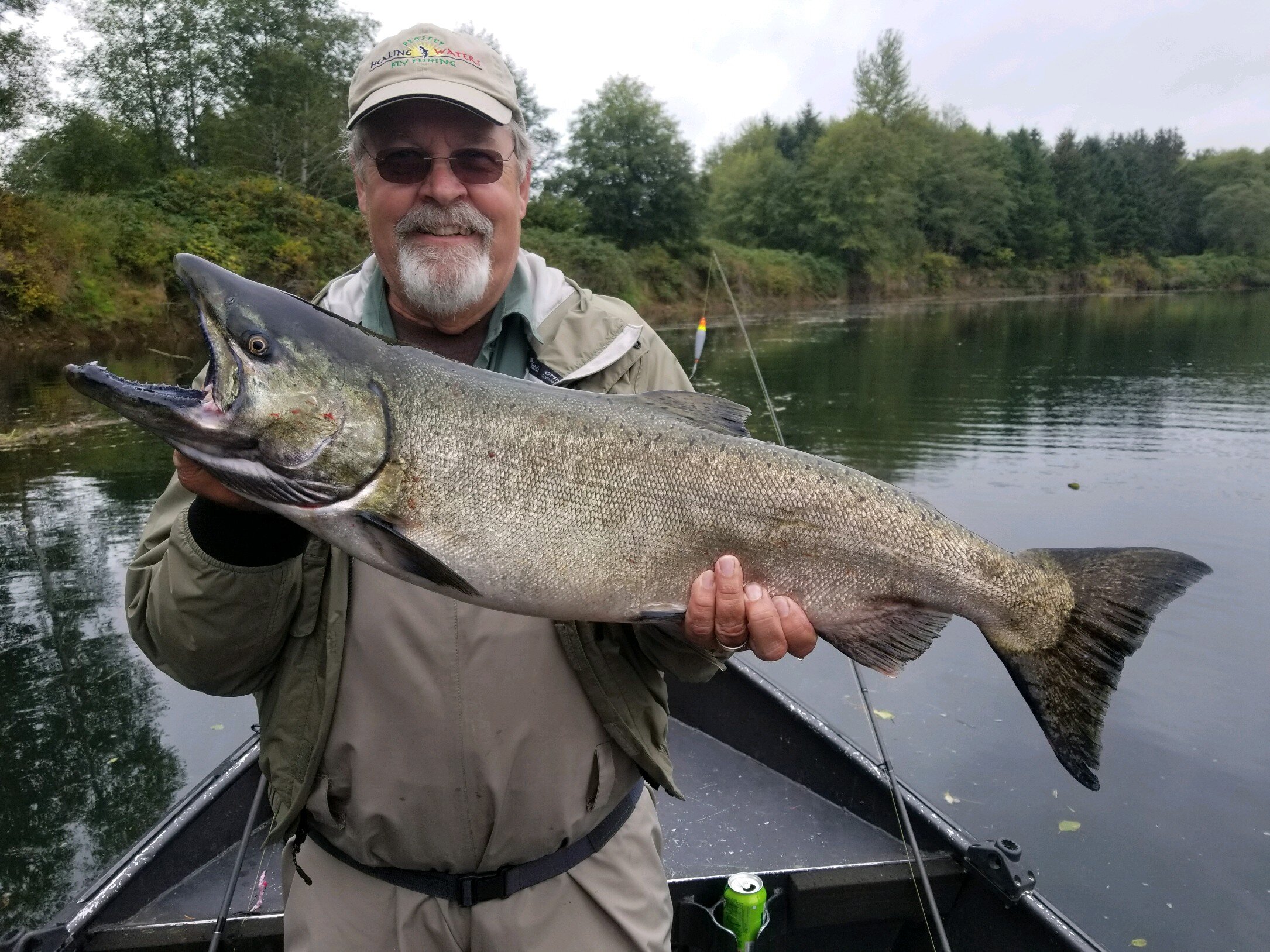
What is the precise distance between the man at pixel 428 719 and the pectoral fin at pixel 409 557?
0.63ft

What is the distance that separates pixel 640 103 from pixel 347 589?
176ft

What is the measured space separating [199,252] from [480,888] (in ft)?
93.9

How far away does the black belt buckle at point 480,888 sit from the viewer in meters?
2.27

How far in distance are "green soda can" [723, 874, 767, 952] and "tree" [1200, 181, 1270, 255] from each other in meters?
102

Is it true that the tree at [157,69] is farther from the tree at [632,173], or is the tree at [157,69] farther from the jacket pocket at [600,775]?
the jacket pocket at [600,775]

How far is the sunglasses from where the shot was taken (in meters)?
2.69

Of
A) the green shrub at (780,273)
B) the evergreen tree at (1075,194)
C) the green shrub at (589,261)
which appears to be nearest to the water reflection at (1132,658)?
the green shrub at (589,261)

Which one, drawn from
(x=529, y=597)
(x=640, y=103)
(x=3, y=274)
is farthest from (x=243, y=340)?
(x=640, y=103)

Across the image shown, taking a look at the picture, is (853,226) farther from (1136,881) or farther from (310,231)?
(1136,881)

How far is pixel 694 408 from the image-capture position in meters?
2.52

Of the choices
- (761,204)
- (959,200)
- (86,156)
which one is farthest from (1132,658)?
(959,200)

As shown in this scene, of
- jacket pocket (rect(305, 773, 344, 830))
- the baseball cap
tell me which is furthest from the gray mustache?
jacket pocket (rect(305, 773, 344, 830))

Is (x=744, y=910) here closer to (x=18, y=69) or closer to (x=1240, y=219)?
(x=18, y=69)

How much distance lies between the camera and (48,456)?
538 inches
